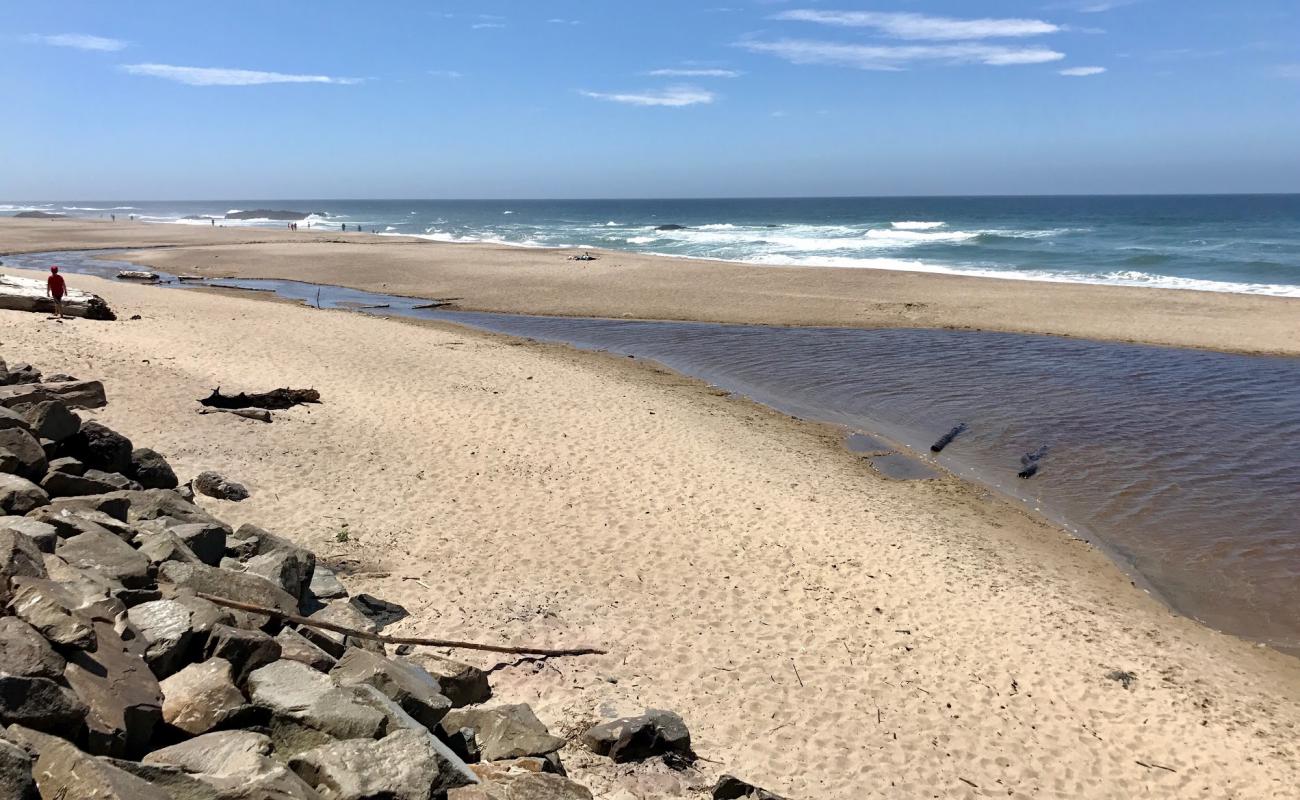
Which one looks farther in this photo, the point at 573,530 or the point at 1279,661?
the point at 573,530

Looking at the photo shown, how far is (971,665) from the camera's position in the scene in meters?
7.66

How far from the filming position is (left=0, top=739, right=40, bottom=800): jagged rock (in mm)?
3164

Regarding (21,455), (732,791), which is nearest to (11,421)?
(21,455)

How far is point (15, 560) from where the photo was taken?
4590mm

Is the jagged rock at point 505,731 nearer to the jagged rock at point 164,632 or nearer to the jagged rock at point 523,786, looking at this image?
the jagged rock at point 523,786

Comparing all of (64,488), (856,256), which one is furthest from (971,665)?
(856,256)

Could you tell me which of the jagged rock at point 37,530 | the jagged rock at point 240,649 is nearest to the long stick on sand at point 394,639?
the jagged rock at point 240,649

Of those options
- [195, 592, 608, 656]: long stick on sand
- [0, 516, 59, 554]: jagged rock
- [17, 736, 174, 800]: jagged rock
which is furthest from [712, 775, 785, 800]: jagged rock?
[0, 516, 59, 554]: jagged rock

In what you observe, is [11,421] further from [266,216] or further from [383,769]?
[266,216]

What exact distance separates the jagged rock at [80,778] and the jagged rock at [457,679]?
273 cm

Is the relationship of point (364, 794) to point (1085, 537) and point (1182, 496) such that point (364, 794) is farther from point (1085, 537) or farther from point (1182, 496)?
point (1182, 496)

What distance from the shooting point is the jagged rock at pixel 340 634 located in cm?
593

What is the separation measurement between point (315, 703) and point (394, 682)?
2.04ft

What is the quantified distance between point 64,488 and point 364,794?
5003mm
